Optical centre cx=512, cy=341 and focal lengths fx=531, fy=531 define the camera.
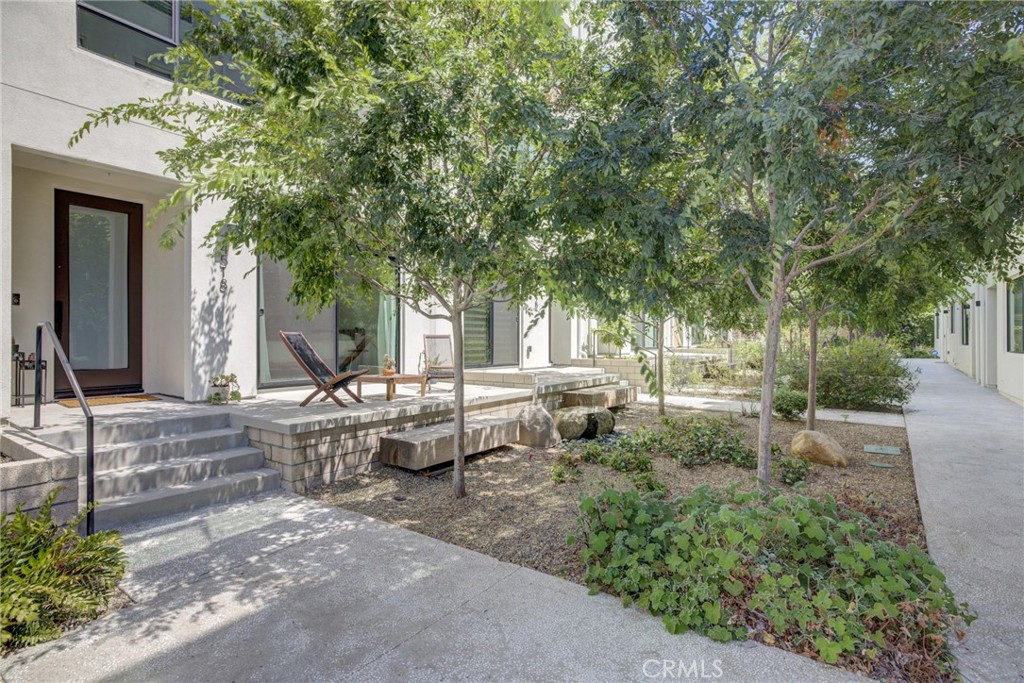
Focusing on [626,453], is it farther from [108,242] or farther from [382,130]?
[108,242]

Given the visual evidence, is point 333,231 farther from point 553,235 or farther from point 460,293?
point 553,235

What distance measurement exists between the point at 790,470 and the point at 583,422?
8.51ft

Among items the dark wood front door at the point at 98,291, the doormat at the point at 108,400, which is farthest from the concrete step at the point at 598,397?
the dark wood front door at the point at 98,291

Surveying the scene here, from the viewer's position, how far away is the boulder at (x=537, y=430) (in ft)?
21.4

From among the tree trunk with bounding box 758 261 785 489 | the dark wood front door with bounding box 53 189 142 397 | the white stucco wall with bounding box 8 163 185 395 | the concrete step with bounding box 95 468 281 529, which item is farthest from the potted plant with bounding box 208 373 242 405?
the tree trunk with bounding box 758 261 785 489

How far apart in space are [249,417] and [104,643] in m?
2.80

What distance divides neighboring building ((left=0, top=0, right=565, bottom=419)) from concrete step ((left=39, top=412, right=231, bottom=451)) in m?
0.94

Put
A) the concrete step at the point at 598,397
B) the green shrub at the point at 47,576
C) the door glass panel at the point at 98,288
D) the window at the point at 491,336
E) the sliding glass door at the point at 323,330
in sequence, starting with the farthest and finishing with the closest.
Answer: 1. the window at the point at 491,336
2. the concrete step at the point at 598,397
3. the sliding glass door at the point at 323,330
4. the door glass panel at the point at 98,288
5. the green shrub at the point at 47,576

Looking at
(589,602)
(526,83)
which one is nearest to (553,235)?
(526,83)

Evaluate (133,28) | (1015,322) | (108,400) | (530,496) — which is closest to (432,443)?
(530,496)

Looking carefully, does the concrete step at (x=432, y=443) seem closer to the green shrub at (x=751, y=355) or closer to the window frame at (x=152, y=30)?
the window frame at (x=152, y=30)

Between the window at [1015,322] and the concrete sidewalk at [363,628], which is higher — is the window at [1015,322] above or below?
above

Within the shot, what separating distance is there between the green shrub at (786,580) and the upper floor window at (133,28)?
6.50 metres

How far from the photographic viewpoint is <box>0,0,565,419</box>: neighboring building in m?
4.98
